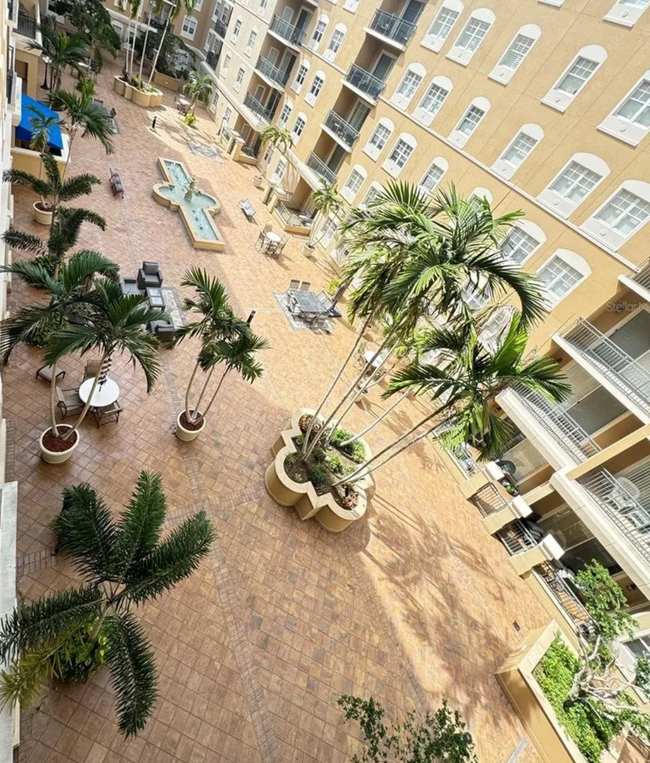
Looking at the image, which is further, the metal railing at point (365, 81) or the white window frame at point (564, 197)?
the metal railing at point (365, 81)

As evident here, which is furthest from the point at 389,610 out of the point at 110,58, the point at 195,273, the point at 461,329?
the point at 110,58

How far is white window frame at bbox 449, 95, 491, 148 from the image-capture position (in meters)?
16.0

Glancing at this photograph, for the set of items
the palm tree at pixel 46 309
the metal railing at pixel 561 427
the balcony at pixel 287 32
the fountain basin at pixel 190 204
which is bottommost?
the fountain basin at pixel 190 204

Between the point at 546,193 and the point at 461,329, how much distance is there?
10.3 metres

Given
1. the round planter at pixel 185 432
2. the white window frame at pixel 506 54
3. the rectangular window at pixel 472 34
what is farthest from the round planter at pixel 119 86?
the round planter at pixel 185 432

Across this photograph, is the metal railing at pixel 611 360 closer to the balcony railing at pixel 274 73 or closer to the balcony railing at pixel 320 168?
the balcony railing at pixel 320 168

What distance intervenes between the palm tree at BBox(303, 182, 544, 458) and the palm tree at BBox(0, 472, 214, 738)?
17.2ft

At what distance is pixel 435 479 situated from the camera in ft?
47.3

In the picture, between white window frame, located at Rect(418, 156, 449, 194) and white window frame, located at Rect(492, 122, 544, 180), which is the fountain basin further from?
white window frame, located at Rect(492, 122, 544, 180)

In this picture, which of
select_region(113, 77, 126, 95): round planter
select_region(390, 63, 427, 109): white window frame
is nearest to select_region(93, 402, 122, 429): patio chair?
select_region(390, 63, 427, 109): white window frame

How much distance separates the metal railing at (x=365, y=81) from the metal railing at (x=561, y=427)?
16.9 meters

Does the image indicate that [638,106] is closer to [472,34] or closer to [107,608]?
[472,34]

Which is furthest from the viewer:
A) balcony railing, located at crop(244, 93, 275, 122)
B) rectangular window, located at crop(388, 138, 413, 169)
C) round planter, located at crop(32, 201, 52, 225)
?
balcony railing, located at crop(244, 93, 275, 122)

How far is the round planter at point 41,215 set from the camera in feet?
46.2
